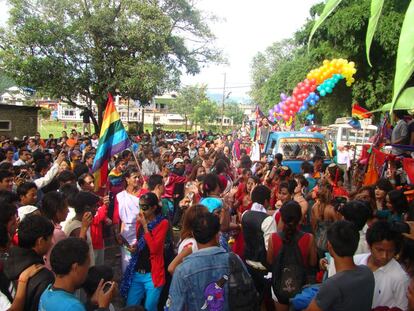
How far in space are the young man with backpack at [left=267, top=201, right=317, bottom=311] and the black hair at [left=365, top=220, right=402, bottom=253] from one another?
29.8 inches

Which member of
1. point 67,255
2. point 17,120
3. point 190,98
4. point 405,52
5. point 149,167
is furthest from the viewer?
point 190,98

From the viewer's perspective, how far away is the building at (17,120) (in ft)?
69.9

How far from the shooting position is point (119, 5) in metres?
22.5

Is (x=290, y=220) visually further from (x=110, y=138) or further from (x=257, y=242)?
(x=110, y=138)

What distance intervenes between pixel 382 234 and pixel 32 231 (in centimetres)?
241

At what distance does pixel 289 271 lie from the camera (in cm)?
358

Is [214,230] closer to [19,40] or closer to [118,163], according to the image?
[118,163]

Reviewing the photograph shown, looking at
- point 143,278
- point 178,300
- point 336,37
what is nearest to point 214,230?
point 178,300

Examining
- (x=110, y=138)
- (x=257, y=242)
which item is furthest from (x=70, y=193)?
(x=110, y=138)

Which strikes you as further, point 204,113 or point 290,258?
point 204,113

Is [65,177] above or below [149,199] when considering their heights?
below

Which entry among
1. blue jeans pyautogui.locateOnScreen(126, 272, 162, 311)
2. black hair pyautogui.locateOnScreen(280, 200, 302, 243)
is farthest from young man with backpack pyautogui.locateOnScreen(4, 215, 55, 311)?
black hair pyautogui.locateOnScreen(280, 200, 302, 243)

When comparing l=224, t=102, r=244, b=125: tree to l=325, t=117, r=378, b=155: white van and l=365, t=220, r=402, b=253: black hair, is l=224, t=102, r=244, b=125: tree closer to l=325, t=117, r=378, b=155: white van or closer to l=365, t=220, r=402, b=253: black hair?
l=325, t=117, r=378, b=155: white van

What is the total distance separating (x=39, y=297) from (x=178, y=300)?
865mm
